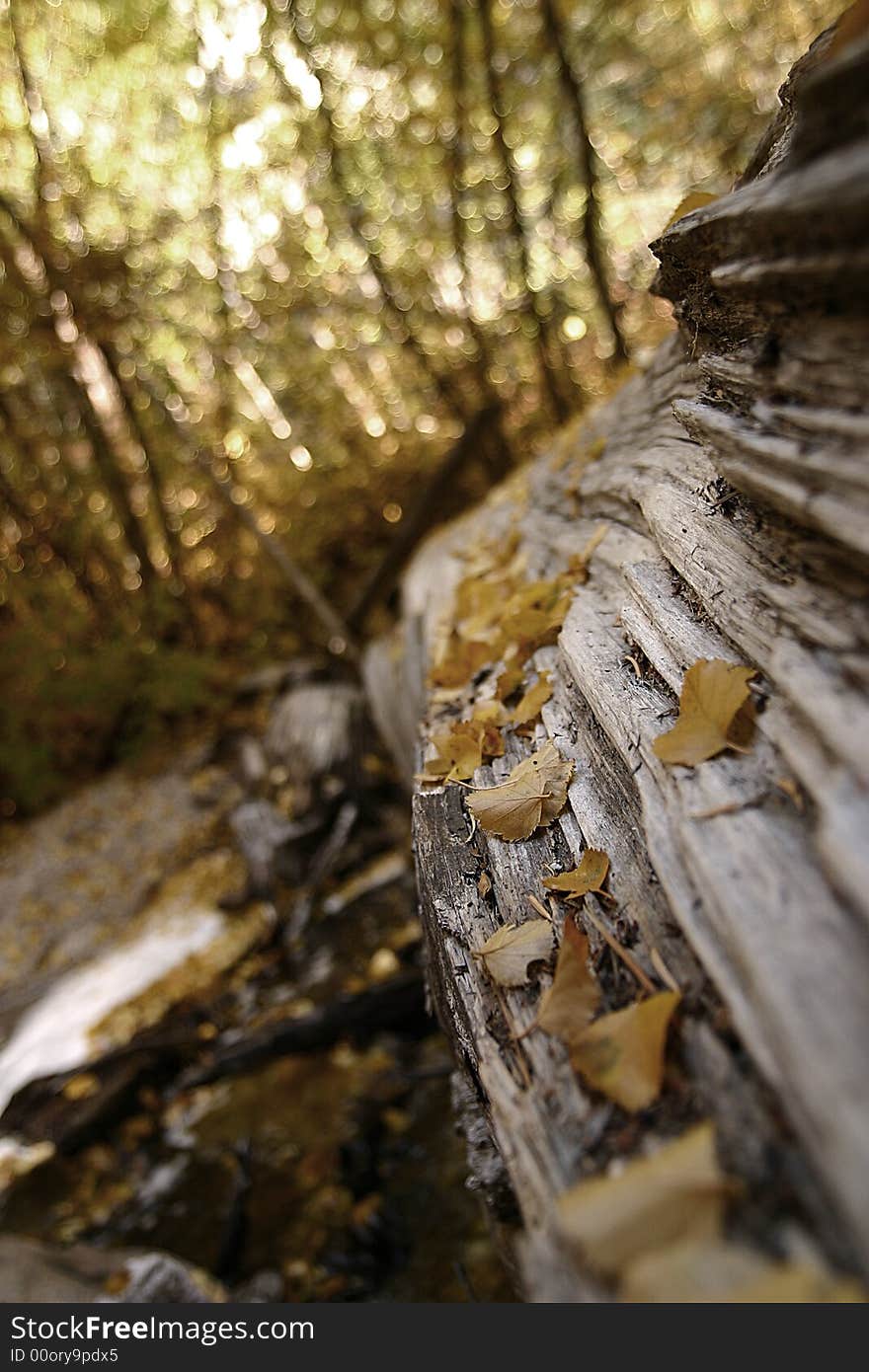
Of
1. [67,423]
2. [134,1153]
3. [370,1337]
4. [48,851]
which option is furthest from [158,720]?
[370,1337]

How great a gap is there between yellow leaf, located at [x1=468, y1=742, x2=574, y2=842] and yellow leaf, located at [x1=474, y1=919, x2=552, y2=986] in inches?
7.9

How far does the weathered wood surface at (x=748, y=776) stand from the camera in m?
0.64

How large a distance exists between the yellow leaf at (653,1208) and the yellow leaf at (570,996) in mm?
205

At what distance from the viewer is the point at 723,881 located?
770 millimetres

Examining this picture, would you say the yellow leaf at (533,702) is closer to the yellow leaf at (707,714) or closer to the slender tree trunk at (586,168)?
the yellow leaf at (707,714)

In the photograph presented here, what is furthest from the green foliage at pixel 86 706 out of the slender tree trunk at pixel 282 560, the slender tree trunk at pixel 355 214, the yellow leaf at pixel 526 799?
the yellow leaf at pixel 526 799

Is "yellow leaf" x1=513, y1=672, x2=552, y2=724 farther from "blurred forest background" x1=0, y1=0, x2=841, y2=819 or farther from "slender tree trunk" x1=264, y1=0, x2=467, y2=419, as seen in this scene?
"slender tree trunk" x1=264, y1=0, x2=467, y2=419

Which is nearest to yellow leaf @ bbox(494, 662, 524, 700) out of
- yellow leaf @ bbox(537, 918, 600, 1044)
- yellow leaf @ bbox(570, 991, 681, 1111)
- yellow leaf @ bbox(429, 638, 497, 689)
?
yellow leaf @ bbox(429, 638, 497, 689)

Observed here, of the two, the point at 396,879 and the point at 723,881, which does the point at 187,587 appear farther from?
the point at 723,881

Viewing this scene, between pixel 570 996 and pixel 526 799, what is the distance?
392 mm

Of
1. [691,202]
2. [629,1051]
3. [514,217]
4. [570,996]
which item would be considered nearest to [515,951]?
[570,996]

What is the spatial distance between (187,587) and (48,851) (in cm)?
301

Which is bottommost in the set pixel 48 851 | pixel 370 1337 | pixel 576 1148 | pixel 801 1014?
pixel 48 851

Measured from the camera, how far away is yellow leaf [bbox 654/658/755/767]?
3.06ft
